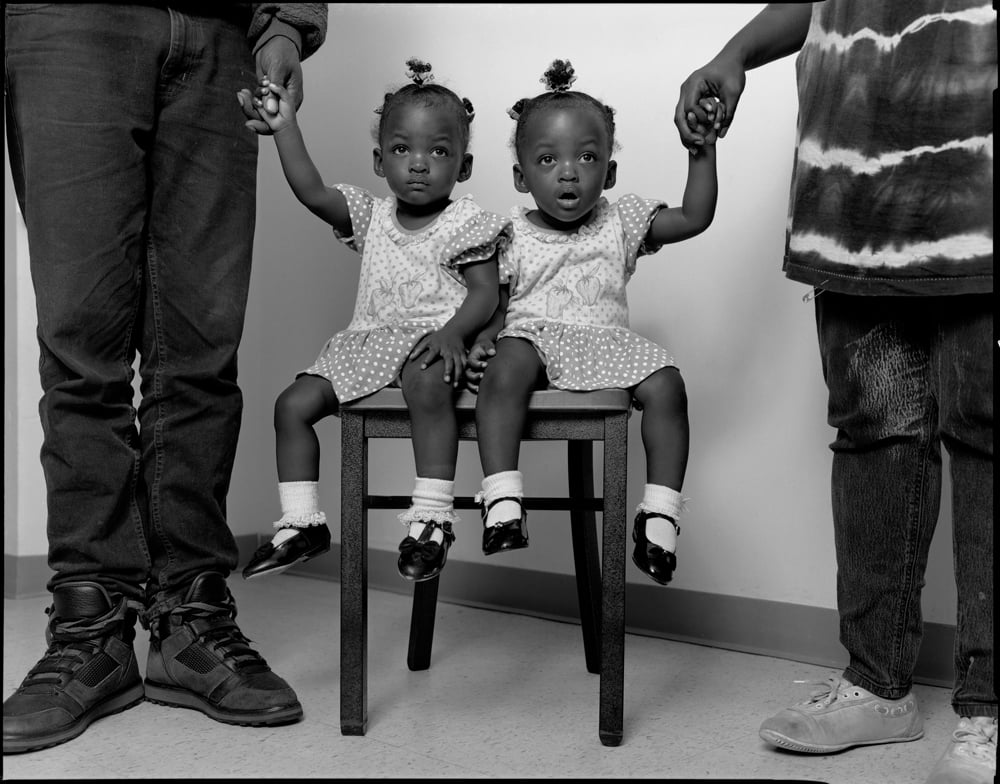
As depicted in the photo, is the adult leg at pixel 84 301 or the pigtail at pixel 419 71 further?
the pigtail at pixel 419 71

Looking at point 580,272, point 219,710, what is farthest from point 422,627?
point 580,272

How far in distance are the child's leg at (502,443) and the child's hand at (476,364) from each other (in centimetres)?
3

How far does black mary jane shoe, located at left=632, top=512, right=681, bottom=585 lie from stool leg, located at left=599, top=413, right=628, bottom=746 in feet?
0.11

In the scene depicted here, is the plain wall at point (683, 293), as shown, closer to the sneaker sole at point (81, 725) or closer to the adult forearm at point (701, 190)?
the adult forearm at point (701, 190)

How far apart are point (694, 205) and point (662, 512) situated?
18.8 inches

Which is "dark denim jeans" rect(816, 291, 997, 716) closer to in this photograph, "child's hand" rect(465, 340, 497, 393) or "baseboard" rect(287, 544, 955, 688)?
"baseboard" rect(287, 544, 955, 688)

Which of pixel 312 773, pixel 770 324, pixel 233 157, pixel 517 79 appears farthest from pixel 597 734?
pixel 517 79

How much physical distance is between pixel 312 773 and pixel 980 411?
964 millimetres

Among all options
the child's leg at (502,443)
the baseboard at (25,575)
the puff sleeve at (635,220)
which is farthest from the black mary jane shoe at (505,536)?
the baseboard at (25,575)

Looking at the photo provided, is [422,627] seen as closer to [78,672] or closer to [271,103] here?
[78,672]

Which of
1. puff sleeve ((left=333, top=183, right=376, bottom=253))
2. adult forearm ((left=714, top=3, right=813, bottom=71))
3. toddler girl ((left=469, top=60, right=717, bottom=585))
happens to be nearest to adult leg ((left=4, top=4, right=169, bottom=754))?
puff sleeve ((left=333, top=183, right=376, bottom=253))

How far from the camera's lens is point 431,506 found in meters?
1.50

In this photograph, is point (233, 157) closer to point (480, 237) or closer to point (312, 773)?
point (480, 237)

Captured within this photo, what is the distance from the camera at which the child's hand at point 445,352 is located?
1537mm
